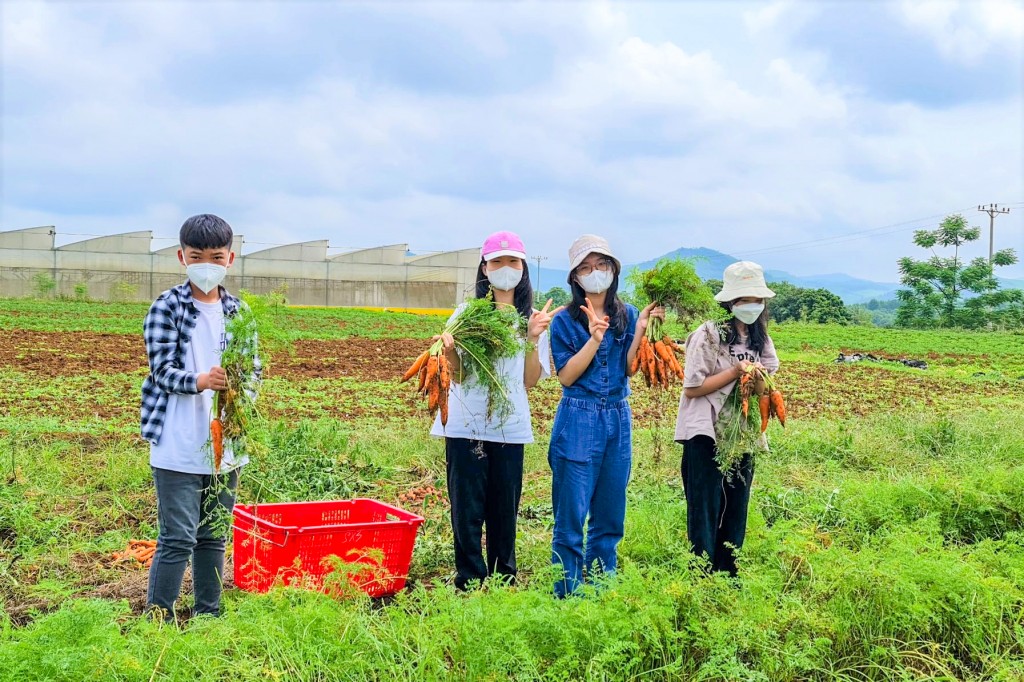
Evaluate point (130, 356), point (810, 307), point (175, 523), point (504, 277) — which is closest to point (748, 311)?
point (504, 277)

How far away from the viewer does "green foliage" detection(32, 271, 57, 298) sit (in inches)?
1581

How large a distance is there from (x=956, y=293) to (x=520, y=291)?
4782 cm

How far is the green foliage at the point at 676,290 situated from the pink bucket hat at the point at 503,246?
0.77 meters

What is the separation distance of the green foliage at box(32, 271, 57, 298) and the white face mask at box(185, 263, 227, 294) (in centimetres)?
4228

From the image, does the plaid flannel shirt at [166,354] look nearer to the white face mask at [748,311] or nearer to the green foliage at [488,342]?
the green foliage at [488,342]

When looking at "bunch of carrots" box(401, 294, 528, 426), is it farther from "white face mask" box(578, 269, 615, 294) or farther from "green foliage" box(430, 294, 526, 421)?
"white face mask" box(578, 269, 615, 294)

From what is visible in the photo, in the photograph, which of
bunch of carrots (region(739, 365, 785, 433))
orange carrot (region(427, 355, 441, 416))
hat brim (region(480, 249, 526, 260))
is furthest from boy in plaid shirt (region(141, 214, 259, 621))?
bunch of carrots (region(739, 365, 785, 433))

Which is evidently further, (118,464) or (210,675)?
(118,464)

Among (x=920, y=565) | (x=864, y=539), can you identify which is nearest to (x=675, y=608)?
(x=920, y=565)

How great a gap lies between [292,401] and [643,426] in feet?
16.4

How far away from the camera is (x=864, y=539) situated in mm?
4902

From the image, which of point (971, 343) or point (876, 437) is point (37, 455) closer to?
point (876, 437)

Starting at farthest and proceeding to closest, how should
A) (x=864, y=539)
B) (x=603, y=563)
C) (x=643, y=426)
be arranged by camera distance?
(x=643, y=426), (x=864, y=539), (x=603, y=563)

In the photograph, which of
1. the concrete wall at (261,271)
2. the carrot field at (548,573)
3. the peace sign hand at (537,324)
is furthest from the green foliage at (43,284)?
the peace sign hand at (537,324)
